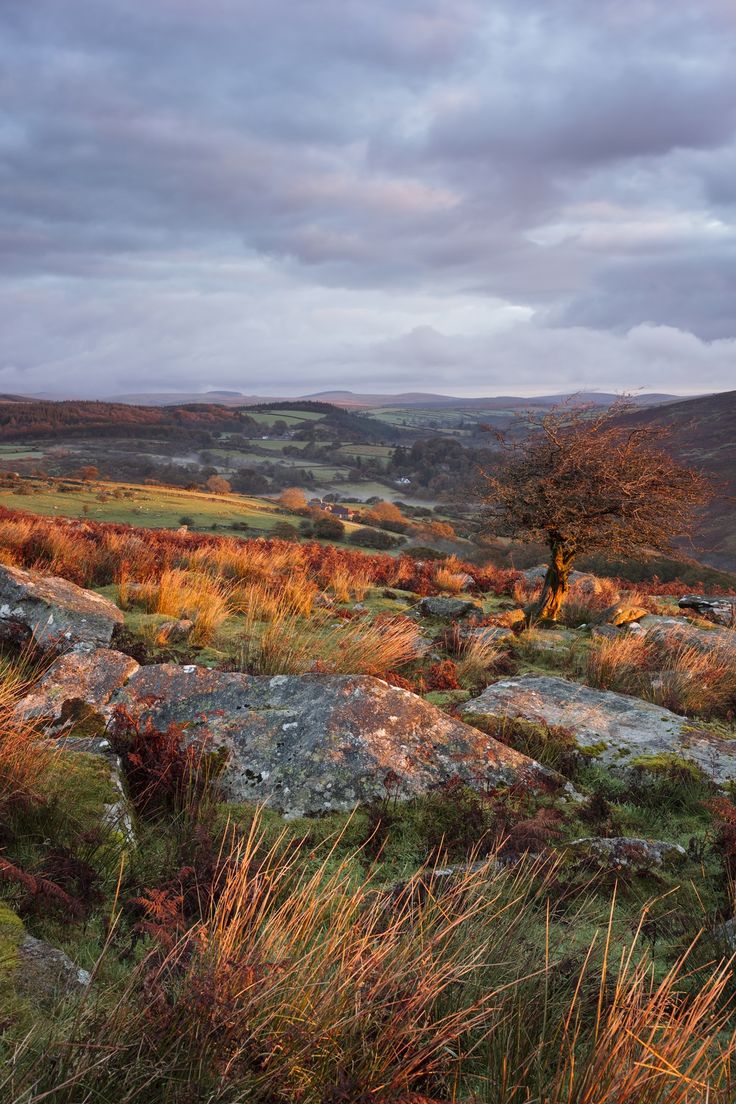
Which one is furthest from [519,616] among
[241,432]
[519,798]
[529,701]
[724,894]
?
[241,432]

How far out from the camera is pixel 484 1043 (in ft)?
7.47

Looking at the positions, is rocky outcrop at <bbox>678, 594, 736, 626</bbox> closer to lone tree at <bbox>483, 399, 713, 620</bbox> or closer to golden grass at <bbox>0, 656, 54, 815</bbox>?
lone tree at <bbox>483, 399, 713, 620</bbox>

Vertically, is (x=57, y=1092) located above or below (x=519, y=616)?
above

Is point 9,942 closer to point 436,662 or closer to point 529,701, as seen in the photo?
point 529,701

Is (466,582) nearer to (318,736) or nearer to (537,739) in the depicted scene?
(537,739)

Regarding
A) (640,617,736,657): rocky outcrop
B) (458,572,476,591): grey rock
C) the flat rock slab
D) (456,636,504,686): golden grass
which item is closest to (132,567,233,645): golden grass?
(456,636,504,686): golden grass

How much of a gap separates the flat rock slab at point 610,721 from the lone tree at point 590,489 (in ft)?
15.4

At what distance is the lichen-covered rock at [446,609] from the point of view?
11547 mm

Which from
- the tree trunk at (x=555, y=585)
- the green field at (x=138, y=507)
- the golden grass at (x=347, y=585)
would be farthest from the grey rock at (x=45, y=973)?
the green field at (x=138, y=507)

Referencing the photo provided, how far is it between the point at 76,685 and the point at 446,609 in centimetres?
774

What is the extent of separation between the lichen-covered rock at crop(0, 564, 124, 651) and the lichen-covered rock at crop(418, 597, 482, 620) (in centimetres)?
629

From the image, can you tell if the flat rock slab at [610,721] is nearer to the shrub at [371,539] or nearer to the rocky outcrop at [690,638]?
the rocky outcrop at [690,638]

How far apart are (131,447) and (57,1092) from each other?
232ft

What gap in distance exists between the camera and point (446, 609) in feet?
38.1
